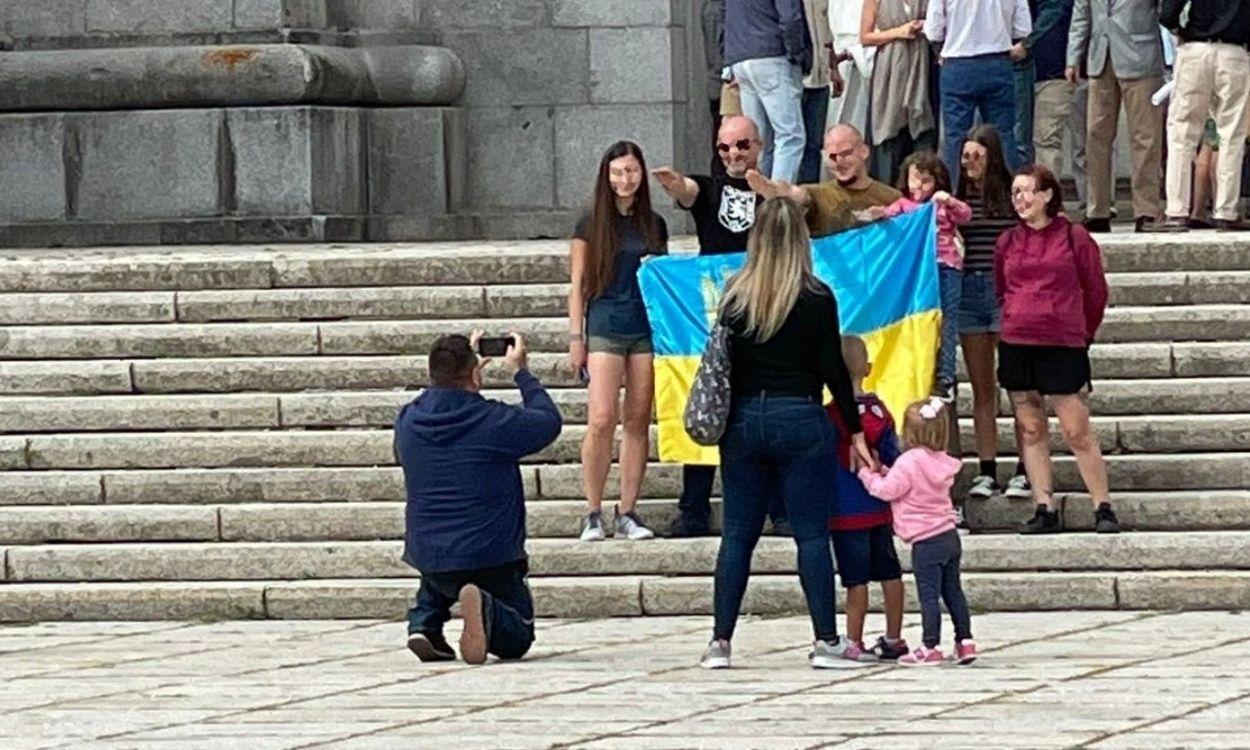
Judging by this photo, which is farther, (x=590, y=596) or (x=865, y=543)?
(x=590, y=596)

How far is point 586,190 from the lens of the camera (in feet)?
75.3

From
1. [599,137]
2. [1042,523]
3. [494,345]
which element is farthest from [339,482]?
[599,137]

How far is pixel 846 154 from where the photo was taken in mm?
15531

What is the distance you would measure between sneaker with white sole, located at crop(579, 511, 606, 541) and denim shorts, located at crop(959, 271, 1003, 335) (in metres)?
1.91

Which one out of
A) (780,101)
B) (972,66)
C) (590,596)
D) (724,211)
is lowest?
(590,596)

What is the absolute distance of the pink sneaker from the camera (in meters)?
13.1

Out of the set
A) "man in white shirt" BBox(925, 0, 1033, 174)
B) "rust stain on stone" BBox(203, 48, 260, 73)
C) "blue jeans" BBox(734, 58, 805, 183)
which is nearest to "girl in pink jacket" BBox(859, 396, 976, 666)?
"man in white shirt" BBox(925, 0, 1033, 174)

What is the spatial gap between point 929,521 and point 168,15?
1046 cm

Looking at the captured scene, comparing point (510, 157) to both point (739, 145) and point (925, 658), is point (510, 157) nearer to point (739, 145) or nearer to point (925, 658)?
point (739, 145)

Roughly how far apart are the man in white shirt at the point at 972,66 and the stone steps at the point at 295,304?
5.32ft

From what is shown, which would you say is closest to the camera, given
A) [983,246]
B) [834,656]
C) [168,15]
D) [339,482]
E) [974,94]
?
[834,656]

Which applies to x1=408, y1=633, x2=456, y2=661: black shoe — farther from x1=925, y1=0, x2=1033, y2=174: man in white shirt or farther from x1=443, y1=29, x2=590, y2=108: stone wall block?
x1=443, y1=29, x2=590, y2=108: stone wall block

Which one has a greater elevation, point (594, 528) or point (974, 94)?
point (974, 94)

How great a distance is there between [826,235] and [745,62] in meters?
4.36
